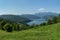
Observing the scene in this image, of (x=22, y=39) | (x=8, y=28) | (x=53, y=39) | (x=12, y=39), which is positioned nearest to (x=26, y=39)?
(x=22, y=39)

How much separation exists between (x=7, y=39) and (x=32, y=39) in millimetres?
4180

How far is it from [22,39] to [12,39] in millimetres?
1658

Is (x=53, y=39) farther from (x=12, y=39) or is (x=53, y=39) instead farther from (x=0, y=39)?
(x=0, y=39)

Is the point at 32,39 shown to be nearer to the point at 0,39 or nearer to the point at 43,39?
the point at 43,39

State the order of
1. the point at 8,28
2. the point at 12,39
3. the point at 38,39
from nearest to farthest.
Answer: the point at 38,39, the point at 12,39, the point at 8,28

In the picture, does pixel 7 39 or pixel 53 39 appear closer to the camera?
pixel 53 39

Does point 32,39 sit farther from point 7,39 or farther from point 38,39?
point 7,39

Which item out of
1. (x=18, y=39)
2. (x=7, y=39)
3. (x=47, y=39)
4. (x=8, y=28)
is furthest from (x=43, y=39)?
(x=8, y=28)

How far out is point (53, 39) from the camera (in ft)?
67.9

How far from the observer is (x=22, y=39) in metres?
21.4

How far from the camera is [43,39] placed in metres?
20.5

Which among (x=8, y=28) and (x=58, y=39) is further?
(x=8, y=28)

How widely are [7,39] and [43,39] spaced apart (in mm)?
5826

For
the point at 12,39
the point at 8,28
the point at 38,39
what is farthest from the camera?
the point at 8,28
